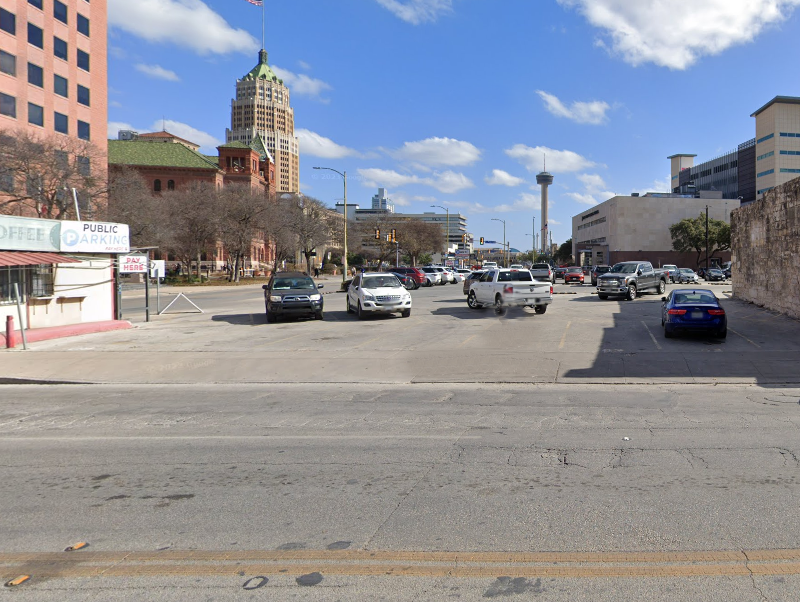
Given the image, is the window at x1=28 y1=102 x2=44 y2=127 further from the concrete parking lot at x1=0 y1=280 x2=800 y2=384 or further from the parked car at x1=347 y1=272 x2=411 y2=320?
the parked car at x1=347 y1=272 x2=411 y2=320

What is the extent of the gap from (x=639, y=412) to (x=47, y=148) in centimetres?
4649

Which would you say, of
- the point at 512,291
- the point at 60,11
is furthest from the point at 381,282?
the point at 60,11

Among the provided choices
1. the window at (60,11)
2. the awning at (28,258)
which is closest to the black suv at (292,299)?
the awning at (28,258)

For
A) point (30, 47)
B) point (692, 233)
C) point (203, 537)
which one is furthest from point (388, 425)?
point (692, 233)

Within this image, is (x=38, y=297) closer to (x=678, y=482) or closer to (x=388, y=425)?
(x=388, y=425)

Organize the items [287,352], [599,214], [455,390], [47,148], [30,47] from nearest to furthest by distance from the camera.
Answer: [455,390] → [287,352] → [47,148] → [30,47] → [599,214]

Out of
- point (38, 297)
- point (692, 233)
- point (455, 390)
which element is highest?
point (692, 233)

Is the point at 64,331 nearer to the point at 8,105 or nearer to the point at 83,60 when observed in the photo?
the point at 8,105

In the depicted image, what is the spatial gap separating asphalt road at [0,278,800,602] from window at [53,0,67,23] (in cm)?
5746

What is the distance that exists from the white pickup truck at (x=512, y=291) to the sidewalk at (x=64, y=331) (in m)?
13.9

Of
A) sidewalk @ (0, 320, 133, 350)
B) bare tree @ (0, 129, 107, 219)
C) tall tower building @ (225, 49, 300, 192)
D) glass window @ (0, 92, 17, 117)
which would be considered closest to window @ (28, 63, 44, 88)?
glass window @ (0, 92, 17, 117)

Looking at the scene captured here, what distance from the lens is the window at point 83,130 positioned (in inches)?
2333

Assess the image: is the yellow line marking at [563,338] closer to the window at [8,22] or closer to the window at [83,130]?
the window at [8,22]

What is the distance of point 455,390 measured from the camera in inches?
417
